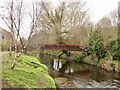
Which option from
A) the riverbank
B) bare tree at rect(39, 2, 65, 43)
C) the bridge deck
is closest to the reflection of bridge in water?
the bridge deck

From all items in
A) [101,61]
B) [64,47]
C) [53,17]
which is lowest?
[101,61]

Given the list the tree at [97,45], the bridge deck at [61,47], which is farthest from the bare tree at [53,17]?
the tree at [97,45]

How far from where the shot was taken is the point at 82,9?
4128 cm

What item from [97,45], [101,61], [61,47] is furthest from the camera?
[61,47]

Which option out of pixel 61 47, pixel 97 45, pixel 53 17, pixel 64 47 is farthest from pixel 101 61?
pixel 53 17

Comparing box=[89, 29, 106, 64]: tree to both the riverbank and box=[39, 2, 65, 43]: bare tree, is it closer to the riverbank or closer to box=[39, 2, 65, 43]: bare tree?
the riverbank

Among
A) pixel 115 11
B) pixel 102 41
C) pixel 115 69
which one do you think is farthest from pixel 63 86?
pixel 115 11

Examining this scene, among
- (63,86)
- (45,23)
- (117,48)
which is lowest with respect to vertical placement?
(63,86)

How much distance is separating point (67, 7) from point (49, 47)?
34.6ft

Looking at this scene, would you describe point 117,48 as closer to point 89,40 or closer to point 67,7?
point 89,40

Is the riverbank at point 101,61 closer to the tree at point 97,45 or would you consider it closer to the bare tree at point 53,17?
the tree at point 97,45

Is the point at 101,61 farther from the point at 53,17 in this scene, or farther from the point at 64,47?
the point at 53,17

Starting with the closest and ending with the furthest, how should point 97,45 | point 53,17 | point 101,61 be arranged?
point 101,61 → point 97,45 → point 53,17

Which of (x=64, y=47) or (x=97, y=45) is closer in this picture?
(x=97, y=45)
